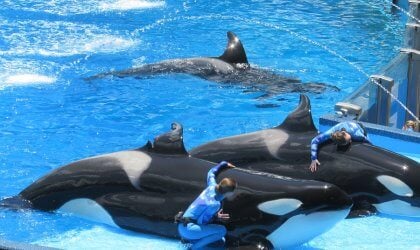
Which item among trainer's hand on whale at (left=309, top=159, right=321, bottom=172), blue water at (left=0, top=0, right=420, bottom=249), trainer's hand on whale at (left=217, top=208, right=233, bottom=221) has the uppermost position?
trainer's hand on whale at (left=309, top=159, right=321, bottom=172)

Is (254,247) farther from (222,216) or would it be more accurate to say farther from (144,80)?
(144,80)

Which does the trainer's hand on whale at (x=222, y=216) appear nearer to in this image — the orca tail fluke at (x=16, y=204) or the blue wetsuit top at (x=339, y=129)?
the blue wetsuit top at (x=339, y=129)

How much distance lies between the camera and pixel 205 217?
6770 mm

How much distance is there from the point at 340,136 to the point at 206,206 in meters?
1.84

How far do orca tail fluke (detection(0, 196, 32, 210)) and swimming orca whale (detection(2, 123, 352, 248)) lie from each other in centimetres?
1

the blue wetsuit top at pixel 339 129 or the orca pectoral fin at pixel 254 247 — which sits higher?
the blue wetsuit top at pixel 339 129

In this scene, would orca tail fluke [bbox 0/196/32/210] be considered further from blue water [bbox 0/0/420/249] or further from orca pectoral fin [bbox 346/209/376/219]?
orca pectoral fin [bbox 346/209/376/219]

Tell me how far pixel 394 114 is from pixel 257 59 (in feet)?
17.6

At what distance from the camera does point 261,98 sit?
1311 cm

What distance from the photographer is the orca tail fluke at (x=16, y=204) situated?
818cm

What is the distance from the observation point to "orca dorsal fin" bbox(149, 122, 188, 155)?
24.6 ft

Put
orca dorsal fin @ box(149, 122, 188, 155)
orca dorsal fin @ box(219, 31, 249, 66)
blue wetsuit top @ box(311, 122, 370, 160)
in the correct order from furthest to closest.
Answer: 1. orca dorsal fin @ box(219, 31, 249, 66)
2. blue wetsuit top @ box(311, 122, 370, 160)
3. orca dorsal fin @ box(149, 122, 188, 155)

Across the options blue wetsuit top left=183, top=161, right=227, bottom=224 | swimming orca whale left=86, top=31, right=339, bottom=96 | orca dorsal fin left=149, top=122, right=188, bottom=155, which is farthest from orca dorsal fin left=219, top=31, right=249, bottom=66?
blue wetsuit top left=183, top=161, right=227, bottom=224

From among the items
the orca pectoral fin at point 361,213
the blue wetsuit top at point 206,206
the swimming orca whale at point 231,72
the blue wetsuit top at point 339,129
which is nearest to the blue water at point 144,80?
the orca pectoral fin at point 361,213
